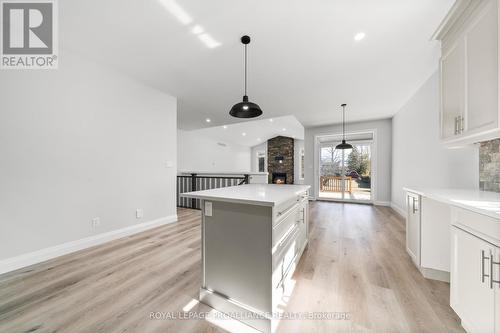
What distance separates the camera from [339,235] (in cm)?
323

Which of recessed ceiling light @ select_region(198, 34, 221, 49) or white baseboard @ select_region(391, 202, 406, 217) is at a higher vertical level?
recessed ceiling light @ select_region(198, 34, 221, 49)

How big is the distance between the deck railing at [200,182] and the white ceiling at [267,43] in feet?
6.77

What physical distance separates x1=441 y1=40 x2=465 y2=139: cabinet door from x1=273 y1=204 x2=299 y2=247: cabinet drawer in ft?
5.77

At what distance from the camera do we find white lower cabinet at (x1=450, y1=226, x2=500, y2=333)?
1030 mm

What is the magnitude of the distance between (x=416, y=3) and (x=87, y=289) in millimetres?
4038

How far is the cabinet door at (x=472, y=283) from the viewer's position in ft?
3.52

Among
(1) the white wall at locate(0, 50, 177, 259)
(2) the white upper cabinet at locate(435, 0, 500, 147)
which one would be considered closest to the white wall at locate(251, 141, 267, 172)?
(1) the white wall at locate(0, 50, 177, 259)

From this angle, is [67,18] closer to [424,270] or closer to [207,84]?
[207,84]

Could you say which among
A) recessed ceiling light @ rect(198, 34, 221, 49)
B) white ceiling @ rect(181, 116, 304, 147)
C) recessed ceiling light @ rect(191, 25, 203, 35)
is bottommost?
recessed ceiling light @ rect(198, 34, 221, 49)

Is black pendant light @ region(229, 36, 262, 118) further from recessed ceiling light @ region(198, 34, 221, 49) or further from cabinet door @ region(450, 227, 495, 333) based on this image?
cabinet door @ region(450, 227, 495, 333)

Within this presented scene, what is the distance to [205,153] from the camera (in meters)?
8.91

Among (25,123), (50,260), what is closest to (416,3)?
(25,123)

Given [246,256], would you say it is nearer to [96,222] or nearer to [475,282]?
[475,282]

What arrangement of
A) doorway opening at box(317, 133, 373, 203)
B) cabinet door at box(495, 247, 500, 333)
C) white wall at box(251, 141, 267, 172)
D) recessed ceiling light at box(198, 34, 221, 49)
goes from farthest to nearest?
white wall at box(251, 141, 267, 172) < doorway opening at box(317, 133, 373, 203) < recessed ceiling light at box(198, 34, 221, 49) < cabinet door at box(495, 247, 500, 333)
